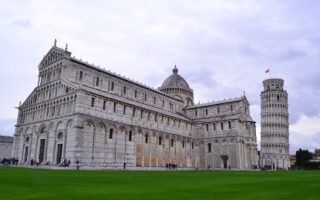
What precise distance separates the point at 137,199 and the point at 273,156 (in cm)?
9323

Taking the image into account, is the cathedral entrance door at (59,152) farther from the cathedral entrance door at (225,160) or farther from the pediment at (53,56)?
the cathedral entrance door at (225,160)

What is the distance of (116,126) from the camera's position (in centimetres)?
4741

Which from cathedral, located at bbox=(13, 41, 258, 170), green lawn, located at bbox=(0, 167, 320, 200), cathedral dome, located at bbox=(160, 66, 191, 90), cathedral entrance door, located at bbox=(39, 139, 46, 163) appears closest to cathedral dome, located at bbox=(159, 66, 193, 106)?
cathedral dome, located at bbox=(160, 66, 191, 90)

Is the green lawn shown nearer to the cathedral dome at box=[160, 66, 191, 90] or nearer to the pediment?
the pediment

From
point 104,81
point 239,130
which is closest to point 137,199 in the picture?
point 104,81

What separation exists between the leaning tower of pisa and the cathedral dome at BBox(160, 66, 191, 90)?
33.5 metres

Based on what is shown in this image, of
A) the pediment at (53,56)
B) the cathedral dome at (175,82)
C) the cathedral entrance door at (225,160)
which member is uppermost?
the cathedral dome at (175,82)

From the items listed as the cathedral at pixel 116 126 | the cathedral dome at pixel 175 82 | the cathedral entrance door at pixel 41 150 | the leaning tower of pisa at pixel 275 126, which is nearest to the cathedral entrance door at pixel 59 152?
the cathedral at pixel 116 126

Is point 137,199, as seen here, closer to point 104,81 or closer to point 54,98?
point 54,98

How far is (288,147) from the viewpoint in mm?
97500

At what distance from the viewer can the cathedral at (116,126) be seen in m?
43.5

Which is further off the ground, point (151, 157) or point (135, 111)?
point (135, 111)

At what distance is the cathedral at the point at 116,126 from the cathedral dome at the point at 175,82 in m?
6.67

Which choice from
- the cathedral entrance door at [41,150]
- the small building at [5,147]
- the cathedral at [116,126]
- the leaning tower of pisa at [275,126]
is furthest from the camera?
the leaning tower of pisa at [275,126]
